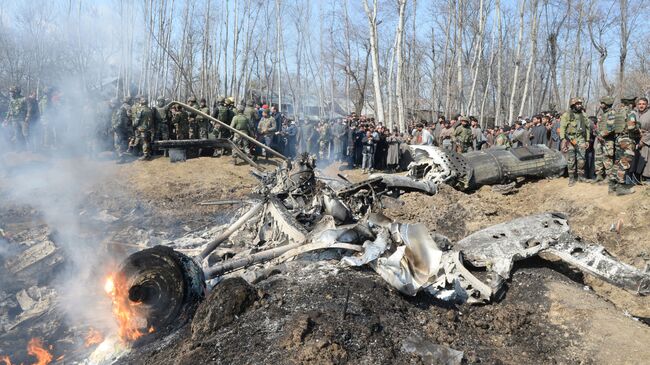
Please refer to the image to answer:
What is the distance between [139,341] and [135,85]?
73.6ft

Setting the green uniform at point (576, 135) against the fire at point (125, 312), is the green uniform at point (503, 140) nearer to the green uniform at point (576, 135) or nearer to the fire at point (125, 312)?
the green uniform at point (576, 135)

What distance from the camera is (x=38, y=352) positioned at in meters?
4.50

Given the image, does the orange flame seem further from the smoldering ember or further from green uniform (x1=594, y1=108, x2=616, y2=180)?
green uniform (x1=594, y1=108, x2=616, y2=180)

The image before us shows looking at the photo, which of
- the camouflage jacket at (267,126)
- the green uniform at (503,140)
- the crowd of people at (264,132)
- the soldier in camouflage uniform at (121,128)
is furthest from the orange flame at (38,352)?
the green uniform at (503,140)

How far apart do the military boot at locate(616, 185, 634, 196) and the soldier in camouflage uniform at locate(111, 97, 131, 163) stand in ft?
38.9

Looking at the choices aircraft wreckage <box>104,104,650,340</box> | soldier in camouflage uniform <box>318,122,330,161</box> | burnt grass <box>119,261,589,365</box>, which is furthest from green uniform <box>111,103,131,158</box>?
burnt grass <box>119,261,589,365</box>

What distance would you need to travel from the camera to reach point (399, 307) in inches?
166

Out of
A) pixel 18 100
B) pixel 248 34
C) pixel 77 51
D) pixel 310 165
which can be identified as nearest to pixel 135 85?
pixel 77 51

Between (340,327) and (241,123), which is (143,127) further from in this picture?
(340,327)

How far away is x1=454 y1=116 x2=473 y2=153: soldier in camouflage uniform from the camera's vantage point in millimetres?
13766

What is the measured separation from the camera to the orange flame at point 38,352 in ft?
14.4

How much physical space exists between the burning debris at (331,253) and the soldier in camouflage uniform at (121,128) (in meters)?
8.27

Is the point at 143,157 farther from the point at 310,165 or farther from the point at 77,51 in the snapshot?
the point at 77,51

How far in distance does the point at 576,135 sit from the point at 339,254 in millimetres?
6959
